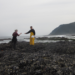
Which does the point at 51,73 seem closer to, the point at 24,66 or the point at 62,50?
the point at 24,66

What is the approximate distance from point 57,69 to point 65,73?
0.36 meters

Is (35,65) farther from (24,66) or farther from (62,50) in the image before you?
(62,50)

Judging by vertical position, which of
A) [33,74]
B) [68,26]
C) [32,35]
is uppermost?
[68,26]

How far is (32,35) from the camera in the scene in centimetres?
1184

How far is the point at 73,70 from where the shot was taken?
3807 mm

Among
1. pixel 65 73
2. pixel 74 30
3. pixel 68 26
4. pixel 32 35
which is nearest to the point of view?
pixel 65 73

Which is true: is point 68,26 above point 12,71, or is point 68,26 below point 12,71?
above

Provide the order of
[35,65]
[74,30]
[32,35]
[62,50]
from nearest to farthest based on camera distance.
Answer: [35,65] → [62,50] → [32,35] → [74,30]

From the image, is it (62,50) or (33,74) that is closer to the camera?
(33,74)

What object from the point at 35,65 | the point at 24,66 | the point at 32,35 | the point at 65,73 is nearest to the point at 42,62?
the point at 35,65

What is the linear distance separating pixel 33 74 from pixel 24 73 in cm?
40

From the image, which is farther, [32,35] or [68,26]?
[68,26]

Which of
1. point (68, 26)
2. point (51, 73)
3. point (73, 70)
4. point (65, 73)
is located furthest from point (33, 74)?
point (68, 26)

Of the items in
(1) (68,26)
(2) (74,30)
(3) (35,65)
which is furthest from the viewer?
(1) (68,26)
